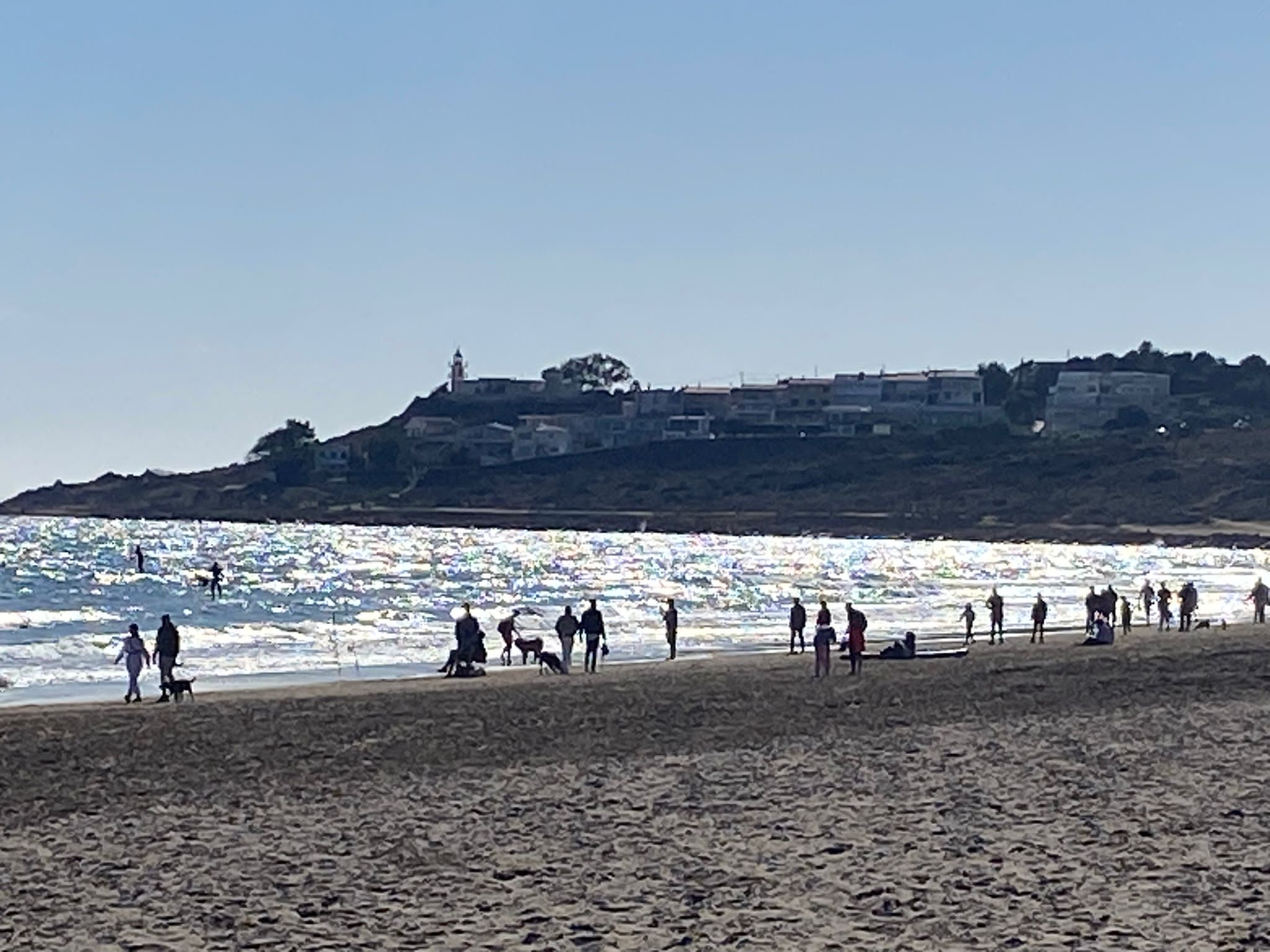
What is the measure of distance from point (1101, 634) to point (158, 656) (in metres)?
17.2

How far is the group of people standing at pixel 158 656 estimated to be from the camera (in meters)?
25.2

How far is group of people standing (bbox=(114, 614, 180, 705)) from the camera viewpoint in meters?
25.2

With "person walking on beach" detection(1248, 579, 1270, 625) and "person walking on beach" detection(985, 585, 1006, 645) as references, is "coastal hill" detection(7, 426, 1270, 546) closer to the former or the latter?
"person walking on beach" detection(1248, 579, 1270, 625)

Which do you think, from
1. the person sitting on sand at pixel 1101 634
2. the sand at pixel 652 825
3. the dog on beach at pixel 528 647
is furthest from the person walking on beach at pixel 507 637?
the sand at pixel 652 825

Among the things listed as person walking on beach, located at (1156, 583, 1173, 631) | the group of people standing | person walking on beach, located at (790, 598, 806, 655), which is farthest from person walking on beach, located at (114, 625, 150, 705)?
person walking on beach, located at (1156, 583, 1173, 631)

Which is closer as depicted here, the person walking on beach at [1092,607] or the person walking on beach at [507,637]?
the person walking on beach at [507,637]

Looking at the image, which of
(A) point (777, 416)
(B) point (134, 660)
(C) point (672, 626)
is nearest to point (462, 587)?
(C) point (672, 626)

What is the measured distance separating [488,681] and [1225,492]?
98.5m

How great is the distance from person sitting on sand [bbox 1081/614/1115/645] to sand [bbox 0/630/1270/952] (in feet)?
41.9

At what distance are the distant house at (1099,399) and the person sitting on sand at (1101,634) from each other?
4689 inches

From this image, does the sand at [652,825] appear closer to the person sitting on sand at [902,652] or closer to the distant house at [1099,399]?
the person sitting on sand at [902,652]

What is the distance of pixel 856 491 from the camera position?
130625 millimetres

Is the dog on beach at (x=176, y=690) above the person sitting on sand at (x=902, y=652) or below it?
above

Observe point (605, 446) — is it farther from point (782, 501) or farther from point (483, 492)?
point (782, 501)
